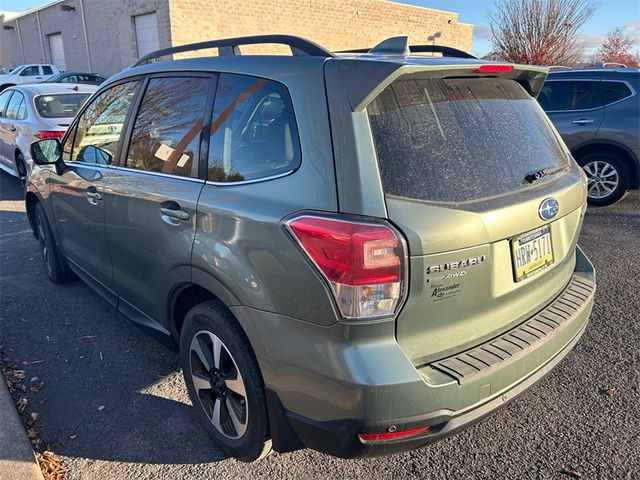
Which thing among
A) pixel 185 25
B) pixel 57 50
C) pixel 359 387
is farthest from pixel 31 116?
pixel 57 50

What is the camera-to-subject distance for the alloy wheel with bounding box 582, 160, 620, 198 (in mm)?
6891

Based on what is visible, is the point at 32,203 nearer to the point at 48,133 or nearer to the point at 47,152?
the point at 47,152

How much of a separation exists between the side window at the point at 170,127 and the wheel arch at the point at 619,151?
239 inches

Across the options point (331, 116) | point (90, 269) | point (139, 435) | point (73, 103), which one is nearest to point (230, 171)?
point (331, 116)

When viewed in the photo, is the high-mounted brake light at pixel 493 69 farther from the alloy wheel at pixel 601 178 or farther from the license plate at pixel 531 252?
the alloy wheel at pixel 601 178

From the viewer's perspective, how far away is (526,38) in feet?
73.6

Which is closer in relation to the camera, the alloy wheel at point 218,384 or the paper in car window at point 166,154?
the alloy wheel at point 218,384

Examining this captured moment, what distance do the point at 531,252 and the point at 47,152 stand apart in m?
3.55

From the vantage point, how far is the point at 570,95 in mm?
7164

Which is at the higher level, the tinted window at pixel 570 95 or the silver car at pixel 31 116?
the tinted window at pixel 570 95

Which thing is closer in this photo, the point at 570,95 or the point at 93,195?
the point at 93,195

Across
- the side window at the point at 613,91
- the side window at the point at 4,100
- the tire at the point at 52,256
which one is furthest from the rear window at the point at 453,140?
the side window at the point at 4,100

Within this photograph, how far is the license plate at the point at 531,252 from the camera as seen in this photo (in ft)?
7.00

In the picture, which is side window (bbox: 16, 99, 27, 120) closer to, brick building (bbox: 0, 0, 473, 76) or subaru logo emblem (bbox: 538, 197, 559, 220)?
subaru logo emblem (bbox: 538, 197, 559, 220)
